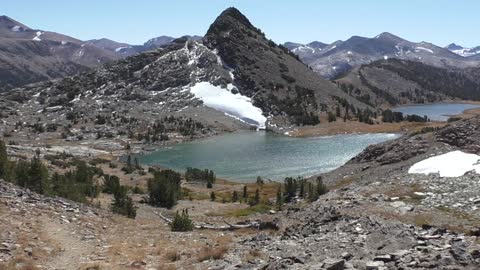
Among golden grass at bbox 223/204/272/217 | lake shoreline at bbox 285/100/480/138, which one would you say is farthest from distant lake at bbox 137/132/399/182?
golden grass at bbox 223/204/272/217

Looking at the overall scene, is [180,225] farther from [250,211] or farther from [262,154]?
[262,154]

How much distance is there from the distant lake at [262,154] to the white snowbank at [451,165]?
1775 inches

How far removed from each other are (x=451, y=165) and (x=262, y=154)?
8239 cm

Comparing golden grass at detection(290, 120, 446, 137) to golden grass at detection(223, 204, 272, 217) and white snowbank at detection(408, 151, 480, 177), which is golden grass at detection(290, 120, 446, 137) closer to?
golden grass at detection(223, 204, 272, 217)

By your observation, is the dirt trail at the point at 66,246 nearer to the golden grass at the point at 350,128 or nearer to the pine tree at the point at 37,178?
the pine tree at the point at 37,178

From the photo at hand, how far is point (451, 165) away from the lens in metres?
46.7

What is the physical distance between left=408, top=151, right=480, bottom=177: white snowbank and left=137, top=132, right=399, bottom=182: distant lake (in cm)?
4508

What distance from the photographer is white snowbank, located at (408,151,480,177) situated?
143 feet

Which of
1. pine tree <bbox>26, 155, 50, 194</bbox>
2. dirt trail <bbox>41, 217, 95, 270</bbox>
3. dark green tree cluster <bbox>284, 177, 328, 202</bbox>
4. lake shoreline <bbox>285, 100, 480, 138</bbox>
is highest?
lake shoreline <bbox>285, 100, 480, 138</bbox>

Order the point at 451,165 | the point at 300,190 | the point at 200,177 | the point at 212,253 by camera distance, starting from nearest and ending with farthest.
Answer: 1. the point at 212,253
2. the point at 451,165
3. the point at 300,190
4. the point at 200,177

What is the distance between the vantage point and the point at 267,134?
174 metres

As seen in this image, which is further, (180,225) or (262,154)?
(262,154)

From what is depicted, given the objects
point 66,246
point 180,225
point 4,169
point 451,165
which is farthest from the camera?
point 451,165

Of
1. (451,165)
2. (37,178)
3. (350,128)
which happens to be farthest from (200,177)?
(350,128)
